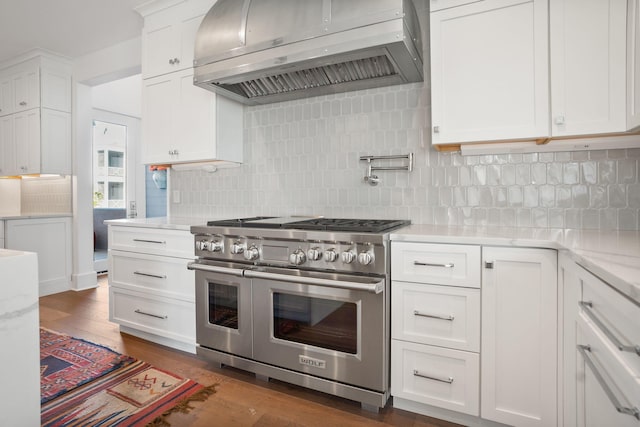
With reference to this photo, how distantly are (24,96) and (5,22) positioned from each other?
1149 millimetres

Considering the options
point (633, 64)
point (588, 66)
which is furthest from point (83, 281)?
point (633, 64)

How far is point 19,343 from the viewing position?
4.11ft

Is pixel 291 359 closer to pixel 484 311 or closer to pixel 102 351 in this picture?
pixel 484 311

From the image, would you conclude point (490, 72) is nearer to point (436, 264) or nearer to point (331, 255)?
point (436, 264)

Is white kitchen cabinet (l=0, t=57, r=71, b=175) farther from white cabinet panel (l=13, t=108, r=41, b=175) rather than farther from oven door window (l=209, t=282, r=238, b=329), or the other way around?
oven door window (l=209, t=282, r=238, b=329)

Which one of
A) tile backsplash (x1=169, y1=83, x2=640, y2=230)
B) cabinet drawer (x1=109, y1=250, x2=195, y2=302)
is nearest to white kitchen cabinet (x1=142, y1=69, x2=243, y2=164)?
tile backsplash (x1=169, y1=83, x2=640, y2=230)

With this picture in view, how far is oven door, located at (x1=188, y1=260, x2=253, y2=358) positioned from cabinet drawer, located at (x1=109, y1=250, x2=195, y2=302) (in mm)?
186

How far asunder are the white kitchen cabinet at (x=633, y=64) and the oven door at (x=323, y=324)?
1344 mm

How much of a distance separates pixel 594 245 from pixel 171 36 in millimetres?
3214

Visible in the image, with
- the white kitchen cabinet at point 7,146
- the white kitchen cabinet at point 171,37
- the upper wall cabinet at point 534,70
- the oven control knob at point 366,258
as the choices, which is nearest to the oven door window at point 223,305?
the oven control knob at point 366,258

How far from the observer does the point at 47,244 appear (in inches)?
167

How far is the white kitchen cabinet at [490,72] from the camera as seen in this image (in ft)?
5.97

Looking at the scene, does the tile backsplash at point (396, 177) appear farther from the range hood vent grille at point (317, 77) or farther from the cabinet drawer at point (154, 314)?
the cabinet drawer at point (154, 314)

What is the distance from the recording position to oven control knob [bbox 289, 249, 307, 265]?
1964 mm
